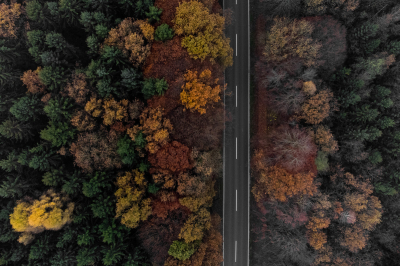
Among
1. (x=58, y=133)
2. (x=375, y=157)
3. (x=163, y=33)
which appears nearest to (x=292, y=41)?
(x=163, y=33)

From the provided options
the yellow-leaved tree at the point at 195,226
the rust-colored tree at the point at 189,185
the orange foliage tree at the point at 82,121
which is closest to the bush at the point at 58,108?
the orange foliage tree at the point at 82,121

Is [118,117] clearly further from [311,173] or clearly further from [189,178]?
A: [311,173]

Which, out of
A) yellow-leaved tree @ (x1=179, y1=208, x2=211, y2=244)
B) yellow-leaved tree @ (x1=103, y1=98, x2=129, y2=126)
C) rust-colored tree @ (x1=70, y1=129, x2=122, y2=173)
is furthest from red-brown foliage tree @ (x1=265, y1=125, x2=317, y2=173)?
rust-colored tree @ (x1=70, y1=129, x2=122, y2=173)

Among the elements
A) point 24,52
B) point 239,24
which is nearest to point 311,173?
point 239,24

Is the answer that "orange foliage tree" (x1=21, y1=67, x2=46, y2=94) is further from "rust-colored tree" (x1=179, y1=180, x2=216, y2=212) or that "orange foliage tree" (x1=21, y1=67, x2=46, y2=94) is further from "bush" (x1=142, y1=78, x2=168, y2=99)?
"rust-colored tree" (x1=179, y1=180, x2=216, y2=212)

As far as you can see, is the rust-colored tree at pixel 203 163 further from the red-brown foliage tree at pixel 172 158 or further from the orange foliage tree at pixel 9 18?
the orange foliage tree at pixel 9 18

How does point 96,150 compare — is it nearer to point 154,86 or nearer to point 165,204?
point 154,86
